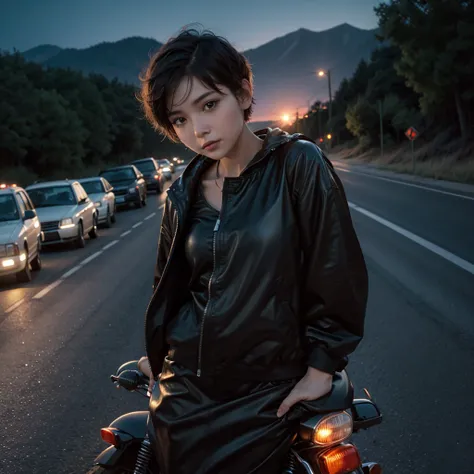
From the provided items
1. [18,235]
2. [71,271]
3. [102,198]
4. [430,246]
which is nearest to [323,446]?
[18,235]

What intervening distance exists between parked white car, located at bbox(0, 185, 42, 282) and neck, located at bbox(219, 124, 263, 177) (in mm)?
10199

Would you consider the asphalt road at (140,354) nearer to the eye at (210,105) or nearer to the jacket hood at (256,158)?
the jacket hood at (256,158)

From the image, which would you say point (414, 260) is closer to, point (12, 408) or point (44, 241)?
point (12, 408)

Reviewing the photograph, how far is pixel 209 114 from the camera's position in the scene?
2.18m

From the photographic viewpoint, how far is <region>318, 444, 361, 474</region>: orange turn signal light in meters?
2.10

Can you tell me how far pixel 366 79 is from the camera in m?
103

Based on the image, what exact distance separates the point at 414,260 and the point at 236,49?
9.84 m

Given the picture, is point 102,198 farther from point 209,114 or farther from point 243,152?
point 209,114

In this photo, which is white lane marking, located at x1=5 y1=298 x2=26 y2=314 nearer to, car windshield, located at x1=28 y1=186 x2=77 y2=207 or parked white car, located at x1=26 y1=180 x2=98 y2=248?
parked white car, located at x1=26 y1=180 x2=98 y2=248

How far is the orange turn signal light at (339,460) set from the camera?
82.7 inches

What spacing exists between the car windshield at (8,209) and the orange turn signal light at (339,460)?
12.0 meters

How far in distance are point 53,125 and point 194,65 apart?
62.9 metres

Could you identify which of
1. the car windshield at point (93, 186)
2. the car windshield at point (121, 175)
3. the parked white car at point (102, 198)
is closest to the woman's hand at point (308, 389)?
the parked white car at point (102, 198)

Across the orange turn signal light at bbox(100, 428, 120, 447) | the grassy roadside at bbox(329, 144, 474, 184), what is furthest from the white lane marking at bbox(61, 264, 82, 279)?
the grassy roadside at bbox(329, 144, 474, 184)
